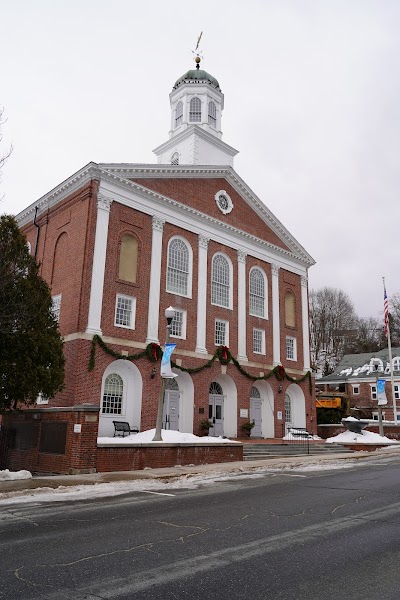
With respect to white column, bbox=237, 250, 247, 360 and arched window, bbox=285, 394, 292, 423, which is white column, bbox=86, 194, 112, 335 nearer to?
white column, bbox=237, 250, 247, 360

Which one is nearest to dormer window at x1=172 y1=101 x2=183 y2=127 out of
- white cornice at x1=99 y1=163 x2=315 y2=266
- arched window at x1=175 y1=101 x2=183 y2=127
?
arched window at x1=175 y1=101 x2=183 y2=127

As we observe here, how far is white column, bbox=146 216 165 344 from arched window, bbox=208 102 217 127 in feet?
46.8

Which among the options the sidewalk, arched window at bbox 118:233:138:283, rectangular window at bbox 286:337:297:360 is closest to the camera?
the sidewalk

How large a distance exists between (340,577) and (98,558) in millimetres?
2695

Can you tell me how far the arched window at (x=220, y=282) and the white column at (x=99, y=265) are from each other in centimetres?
793

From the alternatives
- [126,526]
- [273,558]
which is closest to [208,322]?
[126,526]

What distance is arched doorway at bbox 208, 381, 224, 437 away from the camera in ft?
93.5

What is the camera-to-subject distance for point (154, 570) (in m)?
5.37

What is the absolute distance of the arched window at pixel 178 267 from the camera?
2786 cm

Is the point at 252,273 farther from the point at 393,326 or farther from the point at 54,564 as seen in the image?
the point at 393,326

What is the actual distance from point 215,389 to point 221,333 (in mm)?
3278

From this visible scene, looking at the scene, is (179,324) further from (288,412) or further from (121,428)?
(288,412)

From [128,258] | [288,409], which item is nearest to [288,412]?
[288,409]

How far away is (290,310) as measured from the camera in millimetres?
35625
